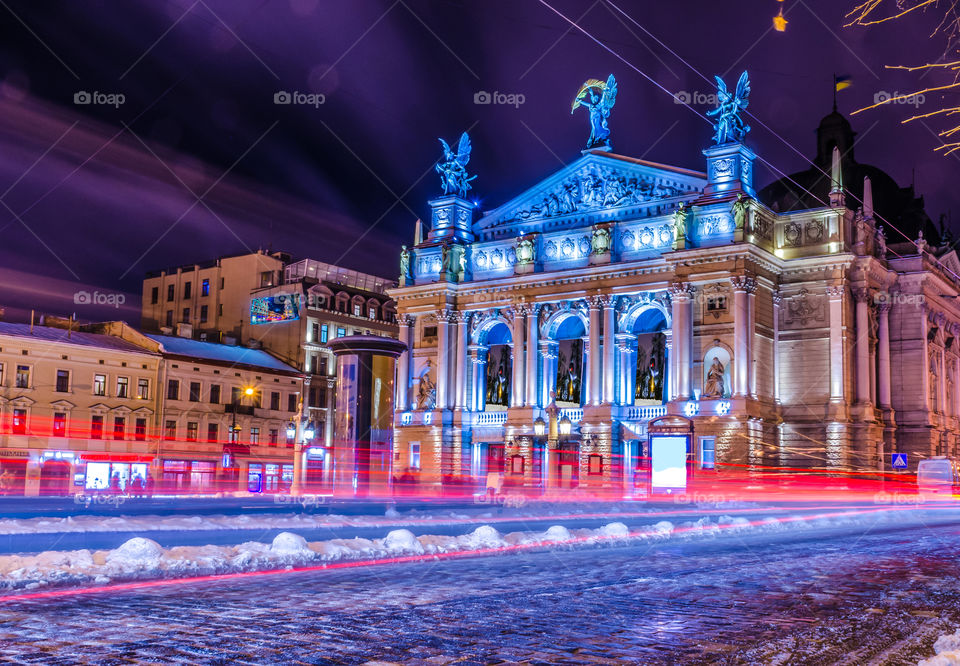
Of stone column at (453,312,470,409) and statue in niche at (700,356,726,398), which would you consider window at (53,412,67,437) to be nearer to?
stone column at (453,312,470,409)

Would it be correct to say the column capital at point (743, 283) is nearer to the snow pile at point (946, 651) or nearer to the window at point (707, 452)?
the window at point (707, 452)

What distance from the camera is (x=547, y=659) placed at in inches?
317

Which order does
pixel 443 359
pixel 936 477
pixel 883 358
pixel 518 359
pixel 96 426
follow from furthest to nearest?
1. pixel 443 359
2. pixel 96 426
3. pixel 518 359
4. pixel 883 358
5. pixel 936 477

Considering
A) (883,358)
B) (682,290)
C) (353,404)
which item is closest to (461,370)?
(682,290)

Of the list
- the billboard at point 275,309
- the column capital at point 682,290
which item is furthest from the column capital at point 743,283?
the billboard at point 275,309

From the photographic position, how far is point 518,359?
209 ft

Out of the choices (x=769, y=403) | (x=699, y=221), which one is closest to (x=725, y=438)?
(x=769, y=403)

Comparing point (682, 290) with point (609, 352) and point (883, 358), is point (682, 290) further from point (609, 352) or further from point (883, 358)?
point (883, 358)

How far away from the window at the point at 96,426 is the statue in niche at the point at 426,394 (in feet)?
66.2

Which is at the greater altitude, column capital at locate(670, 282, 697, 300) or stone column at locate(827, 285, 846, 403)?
column capital at locate(670, 282, 697, 300)

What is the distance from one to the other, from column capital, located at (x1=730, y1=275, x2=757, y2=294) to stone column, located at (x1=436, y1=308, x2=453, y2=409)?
19885 mm

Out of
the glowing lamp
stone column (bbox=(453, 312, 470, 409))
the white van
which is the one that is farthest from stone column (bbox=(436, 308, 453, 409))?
the white van

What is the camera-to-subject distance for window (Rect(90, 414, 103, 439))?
63.8m

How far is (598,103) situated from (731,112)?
989 centimetres
